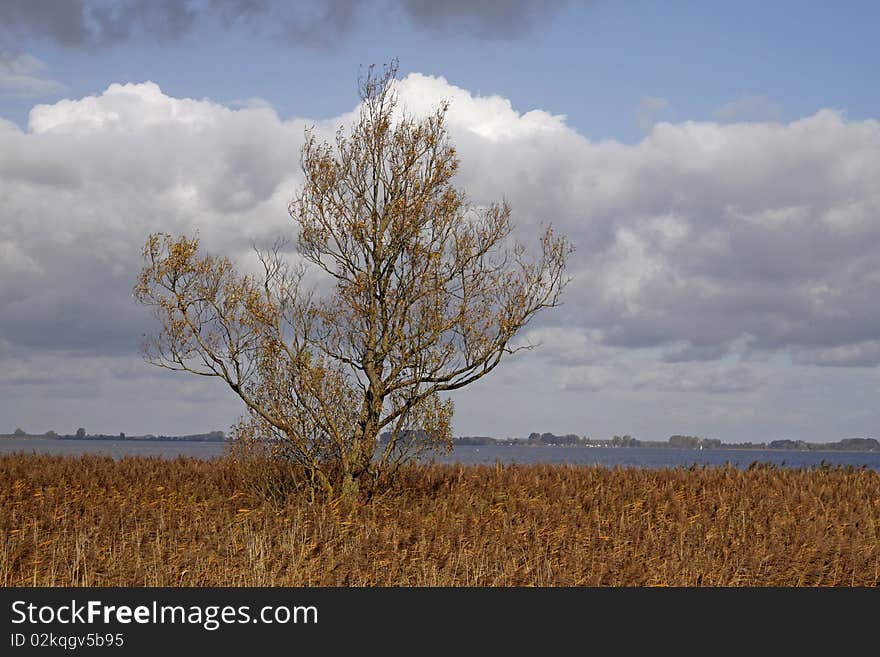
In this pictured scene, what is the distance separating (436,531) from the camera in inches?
636

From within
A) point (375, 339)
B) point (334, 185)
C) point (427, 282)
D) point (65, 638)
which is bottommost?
point (65, 638)

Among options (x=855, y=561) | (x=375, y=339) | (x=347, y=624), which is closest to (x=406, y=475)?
(x=375, y=339)

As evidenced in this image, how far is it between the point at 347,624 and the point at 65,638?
3.23 meters

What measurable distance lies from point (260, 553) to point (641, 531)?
838cm

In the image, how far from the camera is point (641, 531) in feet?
57.1

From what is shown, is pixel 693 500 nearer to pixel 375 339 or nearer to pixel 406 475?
pixel 406 475

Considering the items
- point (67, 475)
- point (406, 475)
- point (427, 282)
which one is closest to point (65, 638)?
point (427, 282)

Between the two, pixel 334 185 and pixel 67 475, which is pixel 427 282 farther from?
pixel 67 475

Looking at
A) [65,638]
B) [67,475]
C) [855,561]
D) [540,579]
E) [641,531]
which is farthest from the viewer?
[67,475]

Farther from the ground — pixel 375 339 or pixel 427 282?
pixel 427 282

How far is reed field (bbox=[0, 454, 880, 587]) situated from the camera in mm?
12891

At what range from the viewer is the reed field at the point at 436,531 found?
1289cm

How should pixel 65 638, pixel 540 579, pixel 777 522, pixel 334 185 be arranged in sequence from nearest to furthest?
1. pixel 65 638
2. pixel 540 579
3. pixel 777 522
4. pixel 334 185

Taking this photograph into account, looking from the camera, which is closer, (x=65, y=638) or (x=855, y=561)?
(x=65, y=638)
